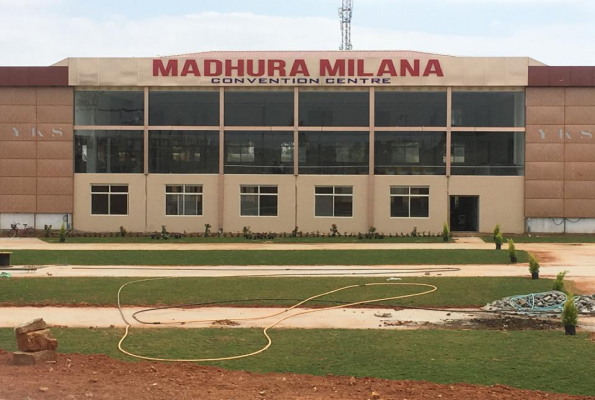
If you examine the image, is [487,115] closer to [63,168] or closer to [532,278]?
[532,278]

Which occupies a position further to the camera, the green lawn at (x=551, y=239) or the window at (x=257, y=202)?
the window at (x=257, y=202)

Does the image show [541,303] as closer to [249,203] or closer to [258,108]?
[249,203]

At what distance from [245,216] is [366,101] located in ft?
38.5

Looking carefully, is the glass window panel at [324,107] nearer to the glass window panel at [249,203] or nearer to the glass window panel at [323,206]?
the glass window panel at [323,206]

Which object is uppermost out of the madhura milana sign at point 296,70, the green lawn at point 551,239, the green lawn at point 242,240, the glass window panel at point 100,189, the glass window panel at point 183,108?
the madhura milana sign at point 296,70

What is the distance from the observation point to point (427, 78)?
51281 mm

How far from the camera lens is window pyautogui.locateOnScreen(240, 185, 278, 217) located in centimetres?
5209

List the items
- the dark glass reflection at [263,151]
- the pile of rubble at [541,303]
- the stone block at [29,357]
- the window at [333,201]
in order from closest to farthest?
the stone block at [29,357] → the pile of rubble at [541,303] → the window at [333,201] → the dark glass reflection at [263,151]

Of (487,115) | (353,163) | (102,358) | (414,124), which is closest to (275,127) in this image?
(353,163)

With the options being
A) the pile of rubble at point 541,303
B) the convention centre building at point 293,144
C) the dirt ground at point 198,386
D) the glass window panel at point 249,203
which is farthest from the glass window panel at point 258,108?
the dirt ground at point 198,386

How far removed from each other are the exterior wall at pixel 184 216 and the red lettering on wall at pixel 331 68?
10633 millimetres

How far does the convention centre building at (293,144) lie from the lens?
51.0 metres

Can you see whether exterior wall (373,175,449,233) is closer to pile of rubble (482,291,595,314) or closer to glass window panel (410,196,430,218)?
glass window panel (410,196,430,218)

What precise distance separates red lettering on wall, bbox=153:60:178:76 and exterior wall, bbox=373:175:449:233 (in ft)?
52.7
